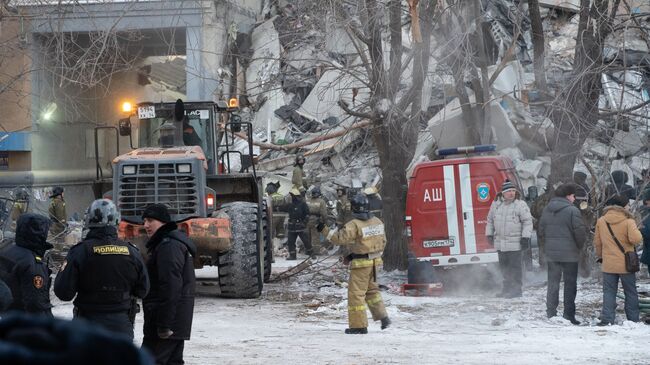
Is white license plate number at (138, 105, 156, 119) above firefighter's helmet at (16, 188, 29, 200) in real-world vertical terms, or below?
above

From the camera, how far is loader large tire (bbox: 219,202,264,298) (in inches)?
516

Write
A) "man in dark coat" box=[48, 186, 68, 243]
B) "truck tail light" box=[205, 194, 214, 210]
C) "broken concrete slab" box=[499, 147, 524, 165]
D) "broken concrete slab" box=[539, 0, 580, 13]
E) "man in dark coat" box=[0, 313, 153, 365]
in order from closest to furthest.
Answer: "man in dark coat" box=[0, 313, 153, 365], "truck tail light" box=[205, 194, 214, 210], "man in dark coat" box=[48, 186, 68, 243], "broken concrete slab" box=[499, 147, 524, 165], "broken concrete slab" box=[539, 0, 580, 13]

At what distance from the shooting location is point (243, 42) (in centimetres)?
2712

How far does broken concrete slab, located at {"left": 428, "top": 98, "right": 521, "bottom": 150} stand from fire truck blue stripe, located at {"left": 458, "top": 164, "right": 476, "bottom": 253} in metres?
5.83

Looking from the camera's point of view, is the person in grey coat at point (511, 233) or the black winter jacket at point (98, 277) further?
the person in grey coat at point (511, 233)

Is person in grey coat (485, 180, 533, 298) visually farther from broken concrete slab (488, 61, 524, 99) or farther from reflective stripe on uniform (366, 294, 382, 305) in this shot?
broken concrete slab (488, 61, 524, 99)

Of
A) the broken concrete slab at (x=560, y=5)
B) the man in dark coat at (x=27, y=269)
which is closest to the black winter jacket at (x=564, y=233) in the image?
the man in dark coat at (x=27, y=269)

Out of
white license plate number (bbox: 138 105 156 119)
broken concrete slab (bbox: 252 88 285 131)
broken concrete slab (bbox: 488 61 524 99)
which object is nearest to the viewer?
white license plate number (bbox: 138 105 156 119)

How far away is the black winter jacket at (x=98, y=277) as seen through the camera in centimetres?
586

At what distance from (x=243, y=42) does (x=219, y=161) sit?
43.3ft

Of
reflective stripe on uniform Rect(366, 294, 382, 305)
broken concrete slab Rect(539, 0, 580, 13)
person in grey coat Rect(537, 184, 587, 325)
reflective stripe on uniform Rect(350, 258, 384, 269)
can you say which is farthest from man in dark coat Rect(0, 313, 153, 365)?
broken concrete slab Rect(539, 0, 580, 13)

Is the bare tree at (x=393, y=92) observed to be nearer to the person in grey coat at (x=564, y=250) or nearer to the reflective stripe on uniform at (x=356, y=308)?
the person in grey coat at (x=564, y=250)

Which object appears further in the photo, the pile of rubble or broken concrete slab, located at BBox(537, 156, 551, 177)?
broken concrete slab, located at BBox(537, 156, 551, 177)

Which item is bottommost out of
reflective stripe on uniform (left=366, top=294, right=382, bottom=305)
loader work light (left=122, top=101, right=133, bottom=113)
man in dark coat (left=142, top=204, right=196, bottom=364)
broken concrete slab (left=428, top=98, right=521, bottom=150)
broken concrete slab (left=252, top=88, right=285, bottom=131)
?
reflective stripe on uniform (left=366, top=294, right=382, bottom=305)
